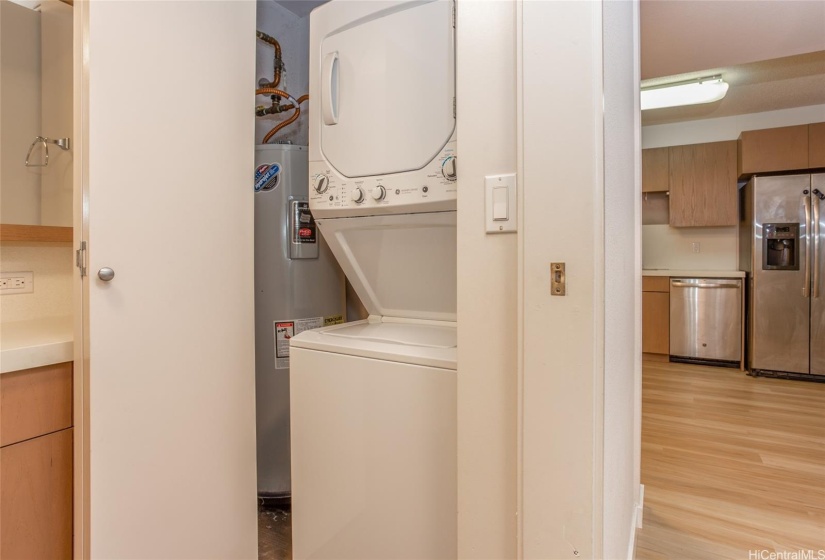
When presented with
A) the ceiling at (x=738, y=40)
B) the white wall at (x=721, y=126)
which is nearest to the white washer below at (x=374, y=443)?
the ceiling at (x=738, y=40)

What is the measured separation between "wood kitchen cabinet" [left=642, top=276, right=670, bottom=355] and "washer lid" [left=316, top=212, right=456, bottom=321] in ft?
12.5

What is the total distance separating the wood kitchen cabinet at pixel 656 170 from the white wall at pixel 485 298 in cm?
440

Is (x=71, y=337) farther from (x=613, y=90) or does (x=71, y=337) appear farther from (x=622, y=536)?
(x=622, y=536)

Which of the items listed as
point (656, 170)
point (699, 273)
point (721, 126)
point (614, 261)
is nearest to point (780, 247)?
point (699, 273)

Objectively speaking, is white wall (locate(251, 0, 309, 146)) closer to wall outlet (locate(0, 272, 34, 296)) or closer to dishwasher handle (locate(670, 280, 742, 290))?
wall outlet (locate(0, 272, 34, 296))

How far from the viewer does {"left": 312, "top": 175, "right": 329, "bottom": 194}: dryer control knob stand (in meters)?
1.36

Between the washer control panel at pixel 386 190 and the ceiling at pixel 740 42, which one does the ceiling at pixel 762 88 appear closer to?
the ceiling at pixel 740 42

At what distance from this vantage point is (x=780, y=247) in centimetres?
373

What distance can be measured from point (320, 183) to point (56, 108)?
85 centimetres

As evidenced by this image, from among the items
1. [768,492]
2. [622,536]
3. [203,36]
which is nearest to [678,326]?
[768,492]

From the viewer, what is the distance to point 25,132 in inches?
51.9

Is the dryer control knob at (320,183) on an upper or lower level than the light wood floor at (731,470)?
upper

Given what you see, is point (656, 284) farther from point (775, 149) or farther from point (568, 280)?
point (568, 280)

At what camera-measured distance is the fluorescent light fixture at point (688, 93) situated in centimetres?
340
